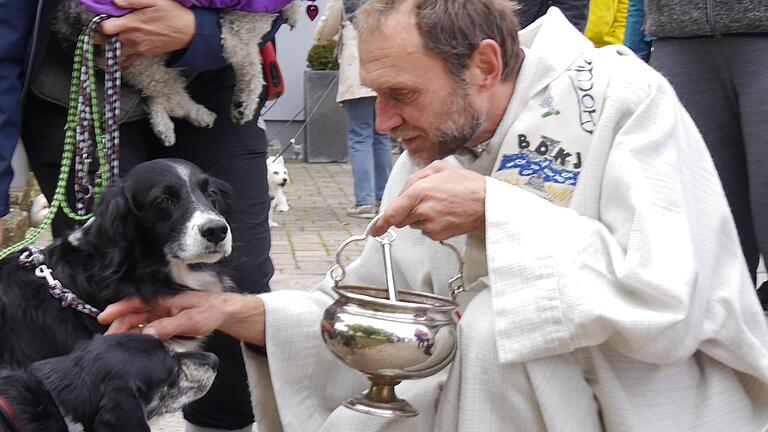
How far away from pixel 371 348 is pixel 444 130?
1.96 ft

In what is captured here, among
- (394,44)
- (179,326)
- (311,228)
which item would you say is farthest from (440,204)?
(311,228)

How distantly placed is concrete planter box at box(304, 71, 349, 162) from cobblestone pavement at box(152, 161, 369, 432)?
43 centimetres

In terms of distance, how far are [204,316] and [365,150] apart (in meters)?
6.11

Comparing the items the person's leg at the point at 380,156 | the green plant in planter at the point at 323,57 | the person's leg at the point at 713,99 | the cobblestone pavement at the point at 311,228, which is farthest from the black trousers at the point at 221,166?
the green plant in planter at the point at 323,57

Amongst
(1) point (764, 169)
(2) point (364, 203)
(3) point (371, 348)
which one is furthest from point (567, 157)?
(2) point (364, 203)

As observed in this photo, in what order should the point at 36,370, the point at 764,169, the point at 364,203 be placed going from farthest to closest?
the point at 364,203 < the point at 764,169 < the point at 36,370

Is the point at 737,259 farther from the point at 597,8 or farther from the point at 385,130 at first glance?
the point at 597,8

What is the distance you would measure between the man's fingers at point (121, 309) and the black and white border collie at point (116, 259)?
29 millimetres

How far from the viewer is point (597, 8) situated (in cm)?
629

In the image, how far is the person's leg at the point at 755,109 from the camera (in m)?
3.71

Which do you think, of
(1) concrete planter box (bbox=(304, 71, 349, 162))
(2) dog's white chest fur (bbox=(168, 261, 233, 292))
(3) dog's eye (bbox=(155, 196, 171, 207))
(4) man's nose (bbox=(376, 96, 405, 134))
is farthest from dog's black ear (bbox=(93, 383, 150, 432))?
(1) concrete planter box (bbox=(304, 71, 349, 162))

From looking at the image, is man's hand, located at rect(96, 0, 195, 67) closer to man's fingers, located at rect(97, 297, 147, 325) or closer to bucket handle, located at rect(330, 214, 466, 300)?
man's fingers, located at rect(97, 297, 147, 325)

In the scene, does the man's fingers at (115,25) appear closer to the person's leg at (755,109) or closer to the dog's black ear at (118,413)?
the dog's black ear at (118,413)

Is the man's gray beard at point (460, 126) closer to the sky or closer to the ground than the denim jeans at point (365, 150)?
closer to the sky
